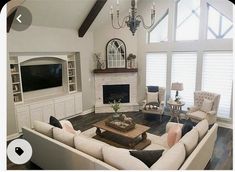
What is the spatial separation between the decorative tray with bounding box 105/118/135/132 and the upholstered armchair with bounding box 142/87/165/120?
1.73 m

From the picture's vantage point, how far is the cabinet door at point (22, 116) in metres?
5.06

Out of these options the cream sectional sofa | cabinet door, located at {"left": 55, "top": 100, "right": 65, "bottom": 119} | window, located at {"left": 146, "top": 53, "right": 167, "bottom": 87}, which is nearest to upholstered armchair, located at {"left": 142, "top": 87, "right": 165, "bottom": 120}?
window, located at {"left": 146, "top": 53, "right": 167, "bottom": 87}

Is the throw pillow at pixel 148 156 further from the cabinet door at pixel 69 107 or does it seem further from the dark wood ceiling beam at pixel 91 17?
the dark wood ceiling beam at pixel 91 17

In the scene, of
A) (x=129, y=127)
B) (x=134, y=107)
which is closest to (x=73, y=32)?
(x=134, y=107)

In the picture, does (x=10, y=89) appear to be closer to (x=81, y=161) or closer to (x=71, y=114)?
(x=71, y=114)

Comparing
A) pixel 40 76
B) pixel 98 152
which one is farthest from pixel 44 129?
pixel 40 76

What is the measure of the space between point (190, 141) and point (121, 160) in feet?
3.69

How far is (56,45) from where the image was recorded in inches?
229

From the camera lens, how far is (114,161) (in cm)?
254

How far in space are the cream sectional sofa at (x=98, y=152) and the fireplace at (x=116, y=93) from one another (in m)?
3.33

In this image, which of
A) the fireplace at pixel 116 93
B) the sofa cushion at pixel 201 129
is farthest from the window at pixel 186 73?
→ the sofa cushion at pixel 201 129

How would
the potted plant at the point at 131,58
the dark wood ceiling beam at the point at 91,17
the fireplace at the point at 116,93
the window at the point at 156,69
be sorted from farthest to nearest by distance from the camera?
1. the fireplace at the point at 116,93
2. the potted plant at the point at 131,58
3. the window at the point at 156,69
4. the dark wood ceiling beam at the point at 91,17

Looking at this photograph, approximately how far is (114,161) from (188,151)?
1094 millimetres

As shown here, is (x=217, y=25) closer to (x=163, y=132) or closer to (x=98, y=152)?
(x=163, y=132)
